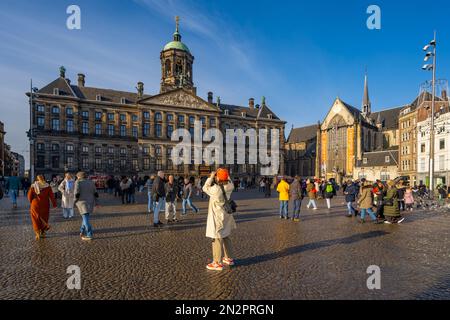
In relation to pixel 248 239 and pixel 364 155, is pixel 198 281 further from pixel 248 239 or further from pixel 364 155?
pixel 364 155

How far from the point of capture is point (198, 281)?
5137 millimetres

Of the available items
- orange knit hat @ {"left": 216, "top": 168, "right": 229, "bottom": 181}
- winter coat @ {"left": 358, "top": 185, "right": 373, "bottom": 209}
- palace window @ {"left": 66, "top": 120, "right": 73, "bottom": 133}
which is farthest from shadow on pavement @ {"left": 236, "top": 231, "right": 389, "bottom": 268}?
palace window @ {"left": 66, "top": 120, "right": 73, "bottom": 133}

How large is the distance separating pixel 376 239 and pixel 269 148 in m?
67.5

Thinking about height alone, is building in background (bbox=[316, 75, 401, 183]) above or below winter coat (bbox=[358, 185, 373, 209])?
above

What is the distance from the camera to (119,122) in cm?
6234

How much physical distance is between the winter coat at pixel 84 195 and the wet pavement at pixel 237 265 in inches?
37.0

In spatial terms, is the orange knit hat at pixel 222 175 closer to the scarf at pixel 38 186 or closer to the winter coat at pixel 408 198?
the scarf at pixel 38 186

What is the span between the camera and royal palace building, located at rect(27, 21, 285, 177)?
186ft

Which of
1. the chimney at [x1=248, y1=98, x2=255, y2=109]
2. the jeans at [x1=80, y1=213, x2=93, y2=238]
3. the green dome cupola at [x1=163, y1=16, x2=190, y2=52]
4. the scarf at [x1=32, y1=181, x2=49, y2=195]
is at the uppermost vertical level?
the green dome cupola at [x1=163, y1=16, x2=190, y2=52]

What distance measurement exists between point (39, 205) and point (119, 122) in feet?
187

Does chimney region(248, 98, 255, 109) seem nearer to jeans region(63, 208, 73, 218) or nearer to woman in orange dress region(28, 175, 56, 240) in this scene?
jeans region(63, 208, 73, 218)

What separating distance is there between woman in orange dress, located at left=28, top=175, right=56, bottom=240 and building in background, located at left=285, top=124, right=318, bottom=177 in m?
80.7

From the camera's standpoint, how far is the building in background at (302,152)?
8544 centimetres

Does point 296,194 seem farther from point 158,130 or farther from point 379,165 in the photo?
point 379,165
